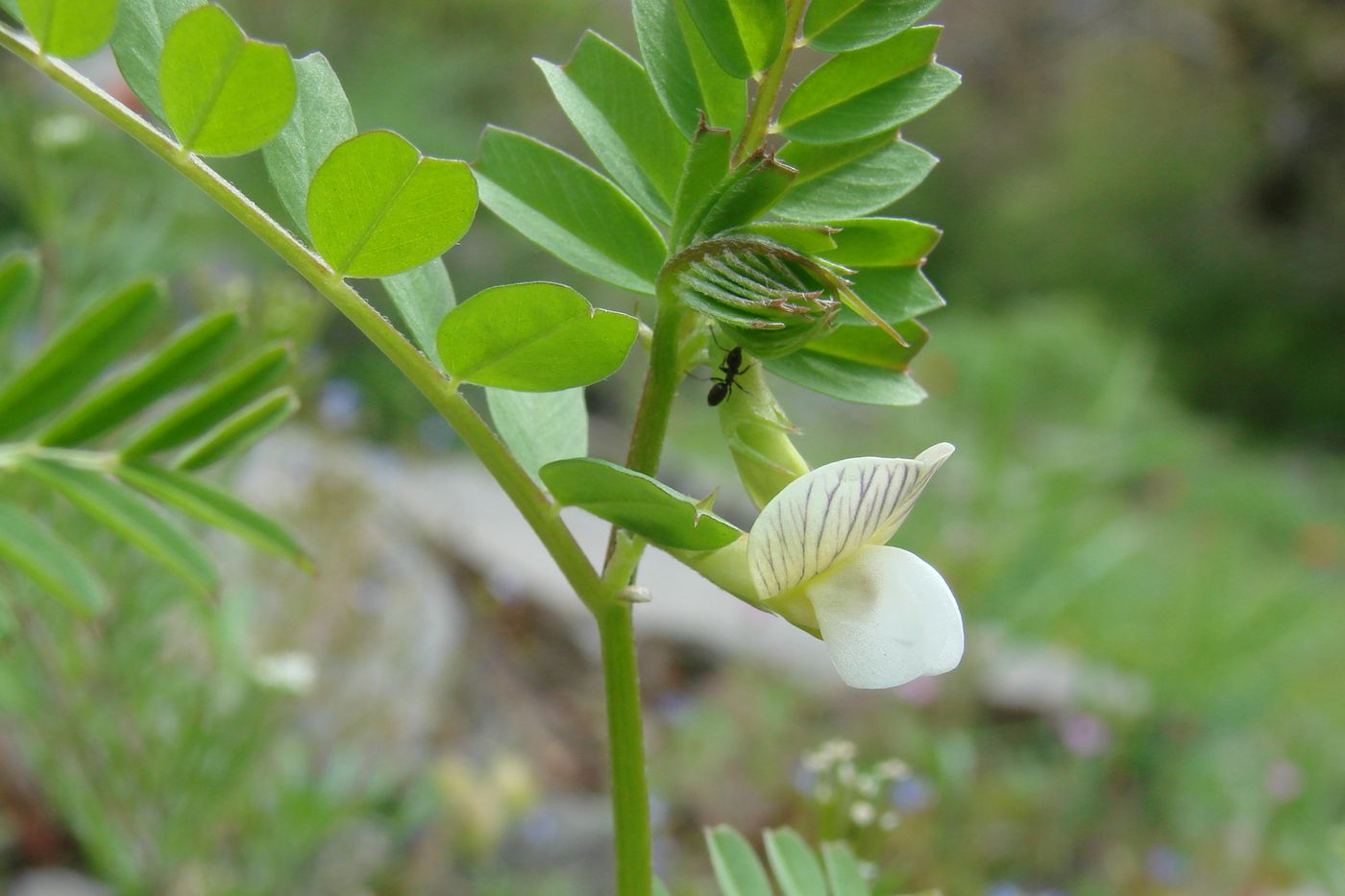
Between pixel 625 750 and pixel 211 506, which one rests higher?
pixel 211 506

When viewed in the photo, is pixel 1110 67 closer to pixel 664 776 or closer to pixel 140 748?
pixel 664 776

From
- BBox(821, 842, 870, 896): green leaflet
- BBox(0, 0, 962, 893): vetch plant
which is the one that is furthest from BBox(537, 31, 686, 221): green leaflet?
BBox(821, 842, 870, 896): green leaflet

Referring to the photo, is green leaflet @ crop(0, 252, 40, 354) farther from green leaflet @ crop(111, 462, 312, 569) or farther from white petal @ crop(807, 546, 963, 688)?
white petal @ crop(807, 546, 963, 688)

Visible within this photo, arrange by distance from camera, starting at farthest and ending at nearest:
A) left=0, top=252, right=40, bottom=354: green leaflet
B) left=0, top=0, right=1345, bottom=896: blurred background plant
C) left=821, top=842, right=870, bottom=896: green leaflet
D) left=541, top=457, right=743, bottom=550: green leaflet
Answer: left=0, top=0, right=1345, bottom=896: blurred background plant
left=0, top=252, right=40, bottom=354: green leaflet
left=821, top=842, right=870, bottom=896: green leaflet
left=541, top=457, right=743, bottom=550: green leaflet

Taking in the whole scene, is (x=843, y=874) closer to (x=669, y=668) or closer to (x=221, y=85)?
(x=221, y=85)

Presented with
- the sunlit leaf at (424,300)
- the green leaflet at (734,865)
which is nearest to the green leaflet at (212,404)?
the sunlit leaf at (424,300)

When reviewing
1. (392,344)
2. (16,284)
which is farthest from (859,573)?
(16,284)
